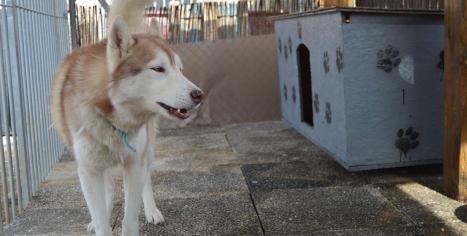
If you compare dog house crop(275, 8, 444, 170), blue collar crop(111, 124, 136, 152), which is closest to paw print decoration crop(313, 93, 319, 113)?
dog house crop(275, 8, 444, 170)

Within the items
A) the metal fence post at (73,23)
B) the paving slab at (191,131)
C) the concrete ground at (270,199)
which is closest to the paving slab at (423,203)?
the concrete ground at (270,199)

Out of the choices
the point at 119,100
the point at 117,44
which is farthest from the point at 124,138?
the point at 117,44

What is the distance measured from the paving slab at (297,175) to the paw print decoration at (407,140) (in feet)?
1.43

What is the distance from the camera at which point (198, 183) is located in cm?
460

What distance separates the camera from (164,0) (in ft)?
24.3

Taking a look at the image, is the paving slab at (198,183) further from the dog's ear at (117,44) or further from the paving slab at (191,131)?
the paving slab at (191,131)

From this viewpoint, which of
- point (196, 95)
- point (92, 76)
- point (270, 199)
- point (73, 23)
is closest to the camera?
point (196, 95)

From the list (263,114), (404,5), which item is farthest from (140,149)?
(263,114)

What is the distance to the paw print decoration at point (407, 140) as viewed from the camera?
4320 mm

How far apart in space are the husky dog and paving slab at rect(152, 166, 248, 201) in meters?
1.00

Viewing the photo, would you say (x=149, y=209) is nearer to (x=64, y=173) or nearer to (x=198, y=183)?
(x=198, y=183)

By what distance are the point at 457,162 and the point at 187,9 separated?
4.72 metres

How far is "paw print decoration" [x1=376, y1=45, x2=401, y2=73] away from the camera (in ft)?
13.8

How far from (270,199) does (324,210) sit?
48cm
